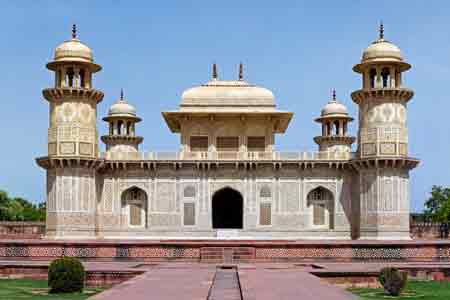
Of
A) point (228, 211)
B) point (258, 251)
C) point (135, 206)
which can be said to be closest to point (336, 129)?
point (228, 211)

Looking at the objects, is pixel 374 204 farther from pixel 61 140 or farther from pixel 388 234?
pixel 61 140

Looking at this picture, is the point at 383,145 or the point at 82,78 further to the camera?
the point at 82,78

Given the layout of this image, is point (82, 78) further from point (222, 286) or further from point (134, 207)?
point (222, 286)

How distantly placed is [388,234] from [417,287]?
540 inches

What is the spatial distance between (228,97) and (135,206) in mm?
6592

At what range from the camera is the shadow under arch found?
3164 centimetres

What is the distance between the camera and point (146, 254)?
2073 cm

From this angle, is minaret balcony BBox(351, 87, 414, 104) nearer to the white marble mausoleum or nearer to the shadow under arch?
the white marble mausoleum

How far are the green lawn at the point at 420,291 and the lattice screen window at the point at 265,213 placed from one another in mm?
15180

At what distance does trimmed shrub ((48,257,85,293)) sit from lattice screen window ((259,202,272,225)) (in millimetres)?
17860

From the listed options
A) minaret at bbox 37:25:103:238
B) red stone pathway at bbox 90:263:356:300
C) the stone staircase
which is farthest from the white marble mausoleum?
red stone pathway at bbox 90:263:356:300

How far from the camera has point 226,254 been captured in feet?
68.4

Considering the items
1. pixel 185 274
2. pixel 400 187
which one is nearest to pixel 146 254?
pixel 185 274

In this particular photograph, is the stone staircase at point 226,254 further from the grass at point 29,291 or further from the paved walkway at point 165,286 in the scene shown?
the grass at point 29,291
